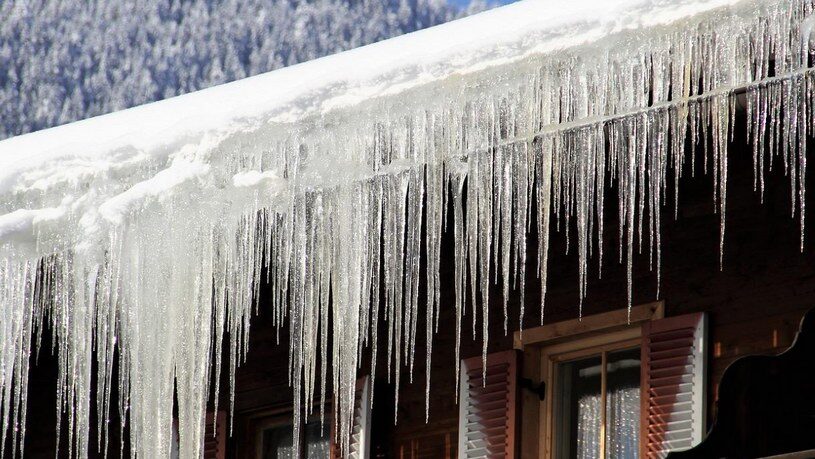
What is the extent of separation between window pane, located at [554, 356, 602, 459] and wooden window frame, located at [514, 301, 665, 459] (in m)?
0.04

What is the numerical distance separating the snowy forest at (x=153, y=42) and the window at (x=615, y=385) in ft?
117

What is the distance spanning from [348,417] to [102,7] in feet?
142

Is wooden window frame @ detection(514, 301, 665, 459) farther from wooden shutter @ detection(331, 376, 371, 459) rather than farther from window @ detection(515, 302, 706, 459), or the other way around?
wooden shutter @ detection(331, 376, 371, 459)

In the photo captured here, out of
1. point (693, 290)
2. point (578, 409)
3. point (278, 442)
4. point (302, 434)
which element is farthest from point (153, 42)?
point (693, 290)

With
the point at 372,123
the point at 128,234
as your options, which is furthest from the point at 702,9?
the point at 128,234

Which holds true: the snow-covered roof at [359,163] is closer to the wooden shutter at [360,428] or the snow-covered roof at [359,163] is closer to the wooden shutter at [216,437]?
the wooden shutter at [360,428]

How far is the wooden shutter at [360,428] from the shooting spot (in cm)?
927

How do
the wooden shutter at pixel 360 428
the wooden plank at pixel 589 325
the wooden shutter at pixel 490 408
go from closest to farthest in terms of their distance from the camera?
the wooden plank at pixel 589 325, the wooden shutter at pixel 490 408, the wooden shutter at pixel 360 428

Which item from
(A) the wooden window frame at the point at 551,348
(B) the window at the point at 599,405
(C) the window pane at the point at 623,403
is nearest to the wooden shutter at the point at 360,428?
(A) the wooden window frame at the point at 551,348

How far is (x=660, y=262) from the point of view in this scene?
27.6 feet

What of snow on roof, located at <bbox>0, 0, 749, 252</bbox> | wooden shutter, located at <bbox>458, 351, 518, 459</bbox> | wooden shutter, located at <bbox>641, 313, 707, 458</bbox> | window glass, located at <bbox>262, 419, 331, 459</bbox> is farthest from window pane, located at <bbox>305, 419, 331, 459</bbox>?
snow on roof, located at <bbox>0, 0, 749, 252</bbox>

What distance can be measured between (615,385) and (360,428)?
55.9 inches

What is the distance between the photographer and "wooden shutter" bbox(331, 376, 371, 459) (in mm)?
9273

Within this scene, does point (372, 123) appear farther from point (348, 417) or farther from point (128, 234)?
point (348, 417)
